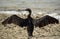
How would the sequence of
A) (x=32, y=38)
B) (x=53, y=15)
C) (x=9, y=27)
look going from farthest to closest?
(x=53, y=15) → (x=9, y=27) → (x=32, y=38)

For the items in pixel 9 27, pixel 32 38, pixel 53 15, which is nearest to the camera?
pixel 32 38

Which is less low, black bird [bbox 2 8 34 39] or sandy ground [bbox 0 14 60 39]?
black bird [bbox 2 8 34 39]

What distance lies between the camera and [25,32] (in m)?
2.07

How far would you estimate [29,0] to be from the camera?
8.27 ft

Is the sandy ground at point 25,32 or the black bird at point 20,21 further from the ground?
the black bird at point 20,21

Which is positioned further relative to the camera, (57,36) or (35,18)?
(35,18)

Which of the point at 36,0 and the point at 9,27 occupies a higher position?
the point at 36,0

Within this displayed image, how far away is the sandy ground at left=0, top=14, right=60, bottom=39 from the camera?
202 cm

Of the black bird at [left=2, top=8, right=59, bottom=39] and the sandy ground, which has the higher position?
the black bird at [left=2, top=8, right=59, bottom=39]

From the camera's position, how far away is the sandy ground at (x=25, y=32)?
2.02 m

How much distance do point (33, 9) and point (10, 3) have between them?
27 cm

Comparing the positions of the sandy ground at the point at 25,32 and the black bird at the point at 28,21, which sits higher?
the black bird at the point at 28,21

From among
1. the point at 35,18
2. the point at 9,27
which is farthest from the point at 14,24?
the point at 35,18

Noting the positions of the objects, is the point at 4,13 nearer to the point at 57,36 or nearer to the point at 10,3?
the point at 10,3
